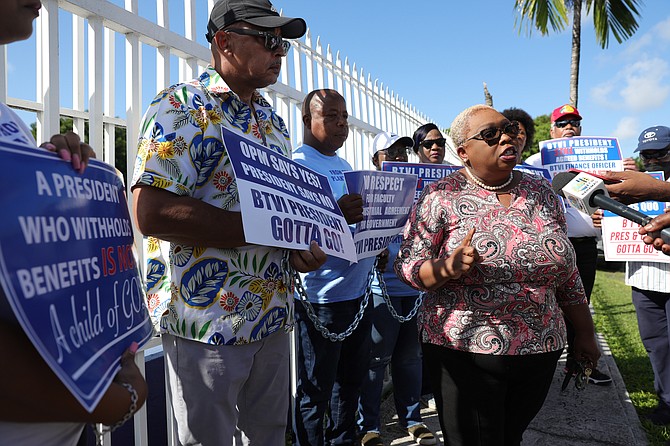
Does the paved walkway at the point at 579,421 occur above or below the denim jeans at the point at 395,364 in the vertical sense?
below

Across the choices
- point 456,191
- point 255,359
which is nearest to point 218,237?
point 255,359

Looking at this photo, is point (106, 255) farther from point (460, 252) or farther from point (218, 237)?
point (460, 252)

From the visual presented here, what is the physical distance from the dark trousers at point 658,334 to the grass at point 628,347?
1.18 ft

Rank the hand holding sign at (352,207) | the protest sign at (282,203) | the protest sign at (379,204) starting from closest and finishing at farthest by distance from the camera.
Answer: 1. the protest sign at (282,203)
2. the hand holding sign at (352,207)
3. the protest sign at (379,204)

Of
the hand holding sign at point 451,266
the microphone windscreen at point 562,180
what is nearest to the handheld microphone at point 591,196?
the microphone windscreen at point 562,180

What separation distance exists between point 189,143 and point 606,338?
7450 millimetres

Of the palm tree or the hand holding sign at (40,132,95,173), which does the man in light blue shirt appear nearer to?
the hand holding sign at (40,132,95,173)

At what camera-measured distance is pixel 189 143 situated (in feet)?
6.71

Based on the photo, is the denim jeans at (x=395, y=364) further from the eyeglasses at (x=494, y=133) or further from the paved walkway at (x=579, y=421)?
the eyeglasses at (x=494, y=133)

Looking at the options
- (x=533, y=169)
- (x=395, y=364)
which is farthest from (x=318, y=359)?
(x=533, y=169)

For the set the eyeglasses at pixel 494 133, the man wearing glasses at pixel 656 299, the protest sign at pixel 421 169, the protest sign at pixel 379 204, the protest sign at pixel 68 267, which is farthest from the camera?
the man wearing glasses at pixel 656 299

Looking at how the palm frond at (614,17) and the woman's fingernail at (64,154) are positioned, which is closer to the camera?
the woman's fingernail at (64,154)

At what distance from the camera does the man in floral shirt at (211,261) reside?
199 cm

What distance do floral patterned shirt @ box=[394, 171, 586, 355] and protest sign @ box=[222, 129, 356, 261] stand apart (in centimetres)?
42
